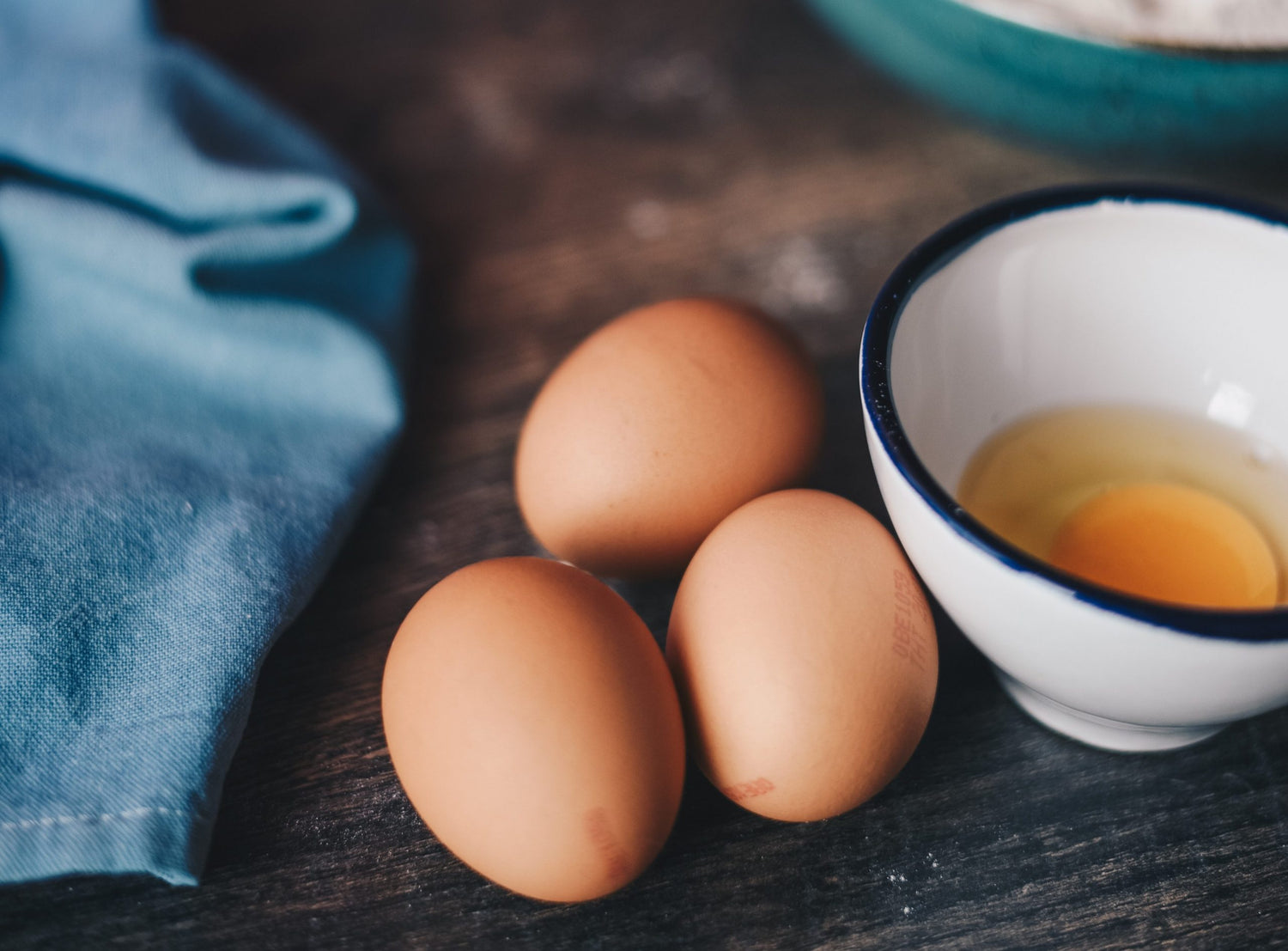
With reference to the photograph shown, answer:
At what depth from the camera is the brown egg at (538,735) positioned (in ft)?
1.34

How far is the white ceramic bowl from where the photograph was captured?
389 mm

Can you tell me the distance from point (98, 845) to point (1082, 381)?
60 cm

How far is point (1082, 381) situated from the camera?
623 mm

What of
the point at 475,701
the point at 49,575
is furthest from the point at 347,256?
the point at 475,701

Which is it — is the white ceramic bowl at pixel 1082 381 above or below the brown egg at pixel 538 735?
above

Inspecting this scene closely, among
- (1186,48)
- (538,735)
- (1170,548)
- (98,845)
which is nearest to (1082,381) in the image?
(1170,548)

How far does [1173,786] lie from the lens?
495 millimetres

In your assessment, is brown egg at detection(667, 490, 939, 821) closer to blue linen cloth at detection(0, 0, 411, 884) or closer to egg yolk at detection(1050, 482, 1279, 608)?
egg yolk at detection(1050, 482, 1279, 608)

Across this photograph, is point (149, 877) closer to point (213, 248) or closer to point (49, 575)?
point (49, 575)

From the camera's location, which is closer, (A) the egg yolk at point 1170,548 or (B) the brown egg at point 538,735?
(B) the brown egg at point 538,735

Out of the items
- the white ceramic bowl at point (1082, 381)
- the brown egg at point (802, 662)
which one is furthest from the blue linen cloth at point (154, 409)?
the white ceramic bowl at point (1082, 381)

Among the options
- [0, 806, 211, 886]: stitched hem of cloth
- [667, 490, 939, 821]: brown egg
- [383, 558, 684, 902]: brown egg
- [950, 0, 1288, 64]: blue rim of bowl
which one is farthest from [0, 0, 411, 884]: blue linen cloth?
[950, 0, 1288, 64]: blue rim of bowl

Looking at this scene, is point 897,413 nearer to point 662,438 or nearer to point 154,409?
point 662,438

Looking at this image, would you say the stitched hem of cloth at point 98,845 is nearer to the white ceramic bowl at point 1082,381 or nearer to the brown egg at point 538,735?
the brown egg at point 538,735
